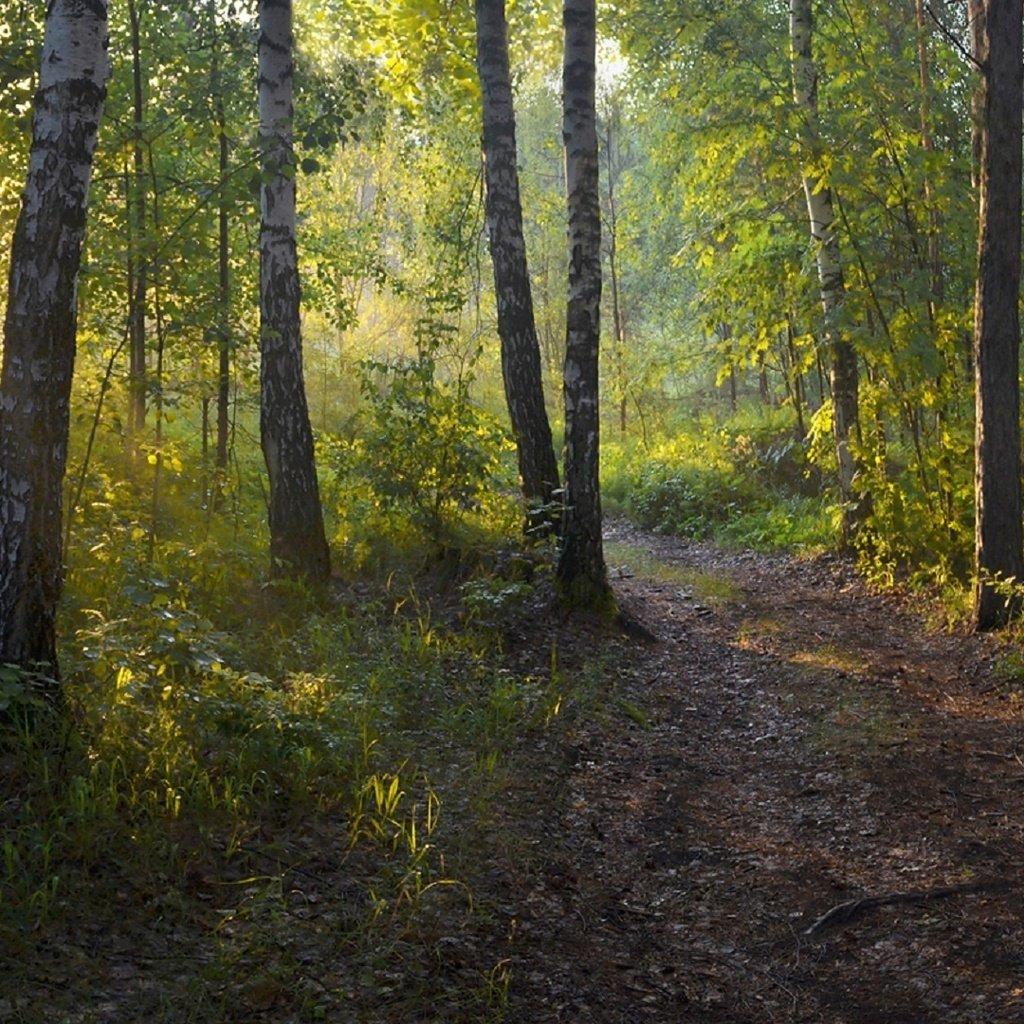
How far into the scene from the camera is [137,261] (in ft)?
28.2

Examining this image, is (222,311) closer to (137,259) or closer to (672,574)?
(137,259)

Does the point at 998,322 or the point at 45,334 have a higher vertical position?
the point at 998,322

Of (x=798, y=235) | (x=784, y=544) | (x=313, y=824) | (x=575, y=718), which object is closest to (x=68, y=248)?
(x=313, y=824)

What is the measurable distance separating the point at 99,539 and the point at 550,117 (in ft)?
140

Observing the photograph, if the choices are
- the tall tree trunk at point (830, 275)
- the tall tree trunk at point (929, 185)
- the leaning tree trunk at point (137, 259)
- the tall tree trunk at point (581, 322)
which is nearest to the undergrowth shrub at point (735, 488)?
the tall tree trunk at point (830, 275)

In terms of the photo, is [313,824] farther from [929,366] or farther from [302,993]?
[929,366]

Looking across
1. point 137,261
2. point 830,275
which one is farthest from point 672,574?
Answer: point 137,261

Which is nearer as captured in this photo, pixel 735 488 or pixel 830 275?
pixel 830 275

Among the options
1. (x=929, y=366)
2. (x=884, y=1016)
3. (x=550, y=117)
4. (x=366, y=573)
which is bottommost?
(x=884, y=1016)

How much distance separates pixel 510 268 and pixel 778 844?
7538 mm

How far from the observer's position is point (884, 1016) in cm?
422

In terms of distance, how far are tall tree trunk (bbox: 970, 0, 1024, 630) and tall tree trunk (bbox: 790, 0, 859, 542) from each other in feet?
8.95

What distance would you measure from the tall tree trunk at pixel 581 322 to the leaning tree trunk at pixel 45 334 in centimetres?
555

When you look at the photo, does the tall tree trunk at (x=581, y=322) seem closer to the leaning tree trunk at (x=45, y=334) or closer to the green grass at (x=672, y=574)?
the green grass at (x=672, y=574)
